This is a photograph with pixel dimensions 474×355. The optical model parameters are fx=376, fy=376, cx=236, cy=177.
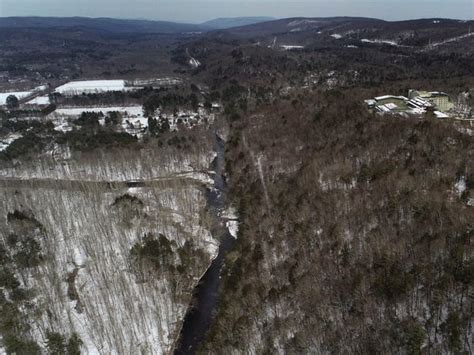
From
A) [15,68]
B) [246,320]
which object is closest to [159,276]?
[246,320]

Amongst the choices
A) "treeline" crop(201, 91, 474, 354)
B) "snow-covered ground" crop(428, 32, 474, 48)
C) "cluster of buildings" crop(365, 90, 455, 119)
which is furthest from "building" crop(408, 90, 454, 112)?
Result: "snow-covered ground" crop(428, 32, 474, 48)

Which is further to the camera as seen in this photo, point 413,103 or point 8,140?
point 8,140

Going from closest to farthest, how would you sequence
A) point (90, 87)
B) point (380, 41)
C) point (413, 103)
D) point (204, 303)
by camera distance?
point (204, 303), point (413, 103), point (90, 87), point (380, 41)

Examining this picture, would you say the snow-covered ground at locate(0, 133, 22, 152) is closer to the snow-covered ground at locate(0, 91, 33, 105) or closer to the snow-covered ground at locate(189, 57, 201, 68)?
the snow-covered ground at locate(0, 91, 33, 105)

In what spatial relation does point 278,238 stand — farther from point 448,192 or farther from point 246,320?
point 448,192

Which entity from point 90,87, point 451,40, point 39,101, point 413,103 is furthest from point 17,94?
point 451,40

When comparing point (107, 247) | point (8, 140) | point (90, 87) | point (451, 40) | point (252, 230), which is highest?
point (451, 40)

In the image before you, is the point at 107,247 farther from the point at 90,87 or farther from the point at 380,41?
the point at 380,41
